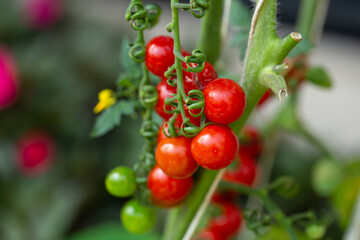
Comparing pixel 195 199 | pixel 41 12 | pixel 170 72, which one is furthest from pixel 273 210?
pixel 41 12

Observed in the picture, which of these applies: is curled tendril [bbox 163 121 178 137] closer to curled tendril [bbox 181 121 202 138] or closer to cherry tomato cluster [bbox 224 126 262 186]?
curled tendril [bbox 181 121 202 138]

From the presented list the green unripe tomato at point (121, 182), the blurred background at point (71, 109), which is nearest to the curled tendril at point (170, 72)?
the green unripe tomato at point (121, 182)

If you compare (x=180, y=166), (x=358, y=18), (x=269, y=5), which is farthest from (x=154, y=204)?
(x=358, y=18)

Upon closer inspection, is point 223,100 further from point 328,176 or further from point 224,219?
point 328,176

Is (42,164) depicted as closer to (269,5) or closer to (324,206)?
(324,206)

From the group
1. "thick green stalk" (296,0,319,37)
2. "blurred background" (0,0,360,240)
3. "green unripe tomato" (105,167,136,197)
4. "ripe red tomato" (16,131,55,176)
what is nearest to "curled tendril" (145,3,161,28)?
"green unripe tomato" (105,167,136,197)

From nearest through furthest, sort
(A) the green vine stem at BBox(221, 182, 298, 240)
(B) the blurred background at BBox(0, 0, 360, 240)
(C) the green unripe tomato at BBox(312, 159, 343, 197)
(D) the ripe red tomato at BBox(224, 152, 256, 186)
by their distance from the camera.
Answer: (A) the green vine stem at BBox(221, 182, 298, 240)
(D) the ripe red tomato at BBox(224, 152, 256, 186)
(C) the green unripe tomato at BBox(312, 159, 343, 197)
(B) the blurred background at BBox(0, 0, 360, 240)

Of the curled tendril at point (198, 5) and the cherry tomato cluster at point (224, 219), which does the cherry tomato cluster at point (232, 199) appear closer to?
the cherry tomato cluster at point (224, 219)
